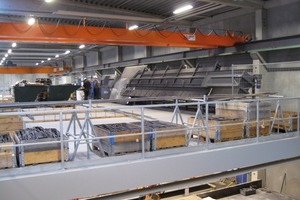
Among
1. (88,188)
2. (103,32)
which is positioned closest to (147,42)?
(103,32)

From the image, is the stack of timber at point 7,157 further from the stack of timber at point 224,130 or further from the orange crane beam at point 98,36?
the orange crane beam at point 98,36

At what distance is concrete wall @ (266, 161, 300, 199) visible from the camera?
1293cm

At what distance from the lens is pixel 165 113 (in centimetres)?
1286

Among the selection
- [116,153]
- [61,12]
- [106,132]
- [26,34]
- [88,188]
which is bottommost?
[88,188]

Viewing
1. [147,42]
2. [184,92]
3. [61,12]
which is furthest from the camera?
[184,92]

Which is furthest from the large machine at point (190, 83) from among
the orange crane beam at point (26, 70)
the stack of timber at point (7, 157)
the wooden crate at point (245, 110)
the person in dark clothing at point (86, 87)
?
the orange crane beam at point (26, 70)

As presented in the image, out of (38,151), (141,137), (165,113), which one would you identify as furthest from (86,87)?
(38,151)

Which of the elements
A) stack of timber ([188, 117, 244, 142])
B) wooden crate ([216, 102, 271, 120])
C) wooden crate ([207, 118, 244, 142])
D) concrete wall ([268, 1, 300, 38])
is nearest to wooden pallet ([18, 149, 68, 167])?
stack of timber ([188, 117, 244, 142])

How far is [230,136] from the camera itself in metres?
7.55

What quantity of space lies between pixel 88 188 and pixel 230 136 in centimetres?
387

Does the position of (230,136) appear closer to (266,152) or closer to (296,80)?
(266,152)

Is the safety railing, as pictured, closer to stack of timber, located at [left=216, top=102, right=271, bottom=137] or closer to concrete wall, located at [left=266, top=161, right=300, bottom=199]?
stack of timber, located at [left=216, top=102, right=271, bottom=137]

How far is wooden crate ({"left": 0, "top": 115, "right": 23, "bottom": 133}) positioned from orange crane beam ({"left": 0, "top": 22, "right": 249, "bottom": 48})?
9.55 ft

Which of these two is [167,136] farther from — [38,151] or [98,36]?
[98,36]
